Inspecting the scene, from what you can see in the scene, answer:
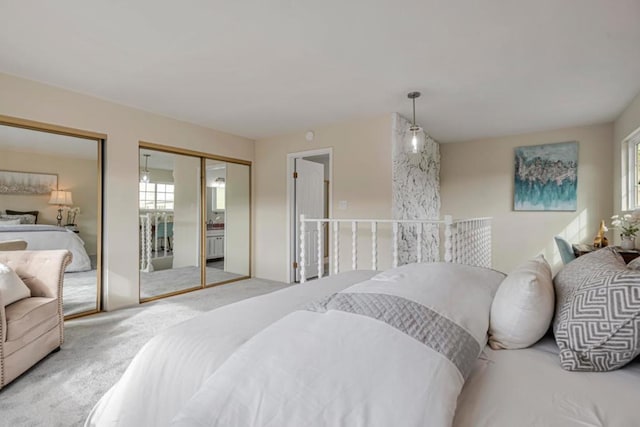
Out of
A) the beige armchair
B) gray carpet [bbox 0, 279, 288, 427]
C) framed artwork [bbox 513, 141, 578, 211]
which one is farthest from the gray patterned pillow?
framed artwork [bbox 513, 141, 578, 211]

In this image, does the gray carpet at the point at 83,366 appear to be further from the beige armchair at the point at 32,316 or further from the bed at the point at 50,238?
the bed at the point at 50,238

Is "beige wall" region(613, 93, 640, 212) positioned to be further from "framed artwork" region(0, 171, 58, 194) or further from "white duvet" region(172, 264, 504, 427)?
"framed artwork" region(0, 171, 58, 194)

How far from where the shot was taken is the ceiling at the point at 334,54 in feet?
6.27

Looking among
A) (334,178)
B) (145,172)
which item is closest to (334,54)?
(334,178)

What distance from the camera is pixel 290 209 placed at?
4.82 meters

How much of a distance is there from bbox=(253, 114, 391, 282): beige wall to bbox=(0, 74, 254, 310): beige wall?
1.62m

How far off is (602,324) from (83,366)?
9.32 ft

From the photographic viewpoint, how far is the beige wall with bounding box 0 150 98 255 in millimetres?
2912

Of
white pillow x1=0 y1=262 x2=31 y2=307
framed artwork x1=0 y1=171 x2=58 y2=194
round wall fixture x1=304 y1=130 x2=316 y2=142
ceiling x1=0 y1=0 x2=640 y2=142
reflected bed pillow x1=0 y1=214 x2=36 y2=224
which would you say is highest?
ceiling x1=0 y1=0 x2=640 y2=142

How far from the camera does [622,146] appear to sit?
3703 mm

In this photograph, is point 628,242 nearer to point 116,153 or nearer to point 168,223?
point 168,223

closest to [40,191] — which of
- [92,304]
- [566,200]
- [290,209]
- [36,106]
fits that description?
[36,106]

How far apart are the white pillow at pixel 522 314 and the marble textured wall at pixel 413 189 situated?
2.86 metres

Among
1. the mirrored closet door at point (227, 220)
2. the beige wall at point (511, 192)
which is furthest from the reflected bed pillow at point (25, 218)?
the beige wall at point (511, 192)
